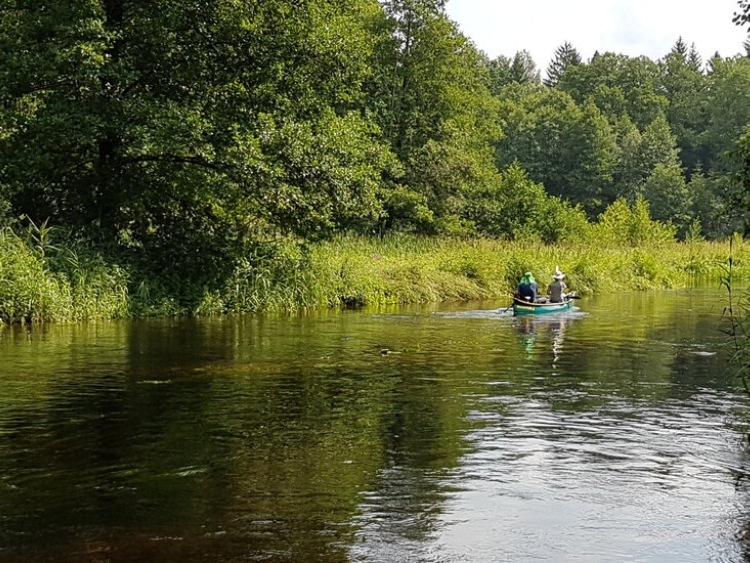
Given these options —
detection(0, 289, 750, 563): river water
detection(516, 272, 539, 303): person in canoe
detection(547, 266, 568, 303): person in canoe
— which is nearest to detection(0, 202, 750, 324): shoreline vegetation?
detection(0, 289, 750, 563): river water

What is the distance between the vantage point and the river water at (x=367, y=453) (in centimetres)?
737

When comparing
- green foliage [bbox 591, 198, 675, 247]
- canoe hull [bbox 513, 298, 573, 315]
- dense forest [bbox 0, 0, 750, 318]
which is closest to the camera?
dense forest [bbox 0, 0, 750, 318]

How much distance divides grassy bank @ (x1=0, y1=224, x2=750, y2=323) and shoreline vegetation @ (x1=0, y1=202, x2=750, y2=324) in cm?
3

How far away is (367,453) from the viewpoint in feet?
33.3

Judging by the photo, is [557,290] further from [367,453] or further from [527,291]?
[367,453]

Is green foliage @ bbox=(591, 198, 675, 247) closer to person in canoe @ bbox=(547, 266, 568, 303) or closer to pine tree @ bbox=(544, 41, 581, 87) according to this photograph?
person in canoe @ bbox=(547, 266, 568, 303)

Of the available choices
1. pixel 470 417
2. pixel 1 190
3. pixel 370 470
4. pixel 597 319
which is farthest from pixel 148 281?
pixel 370 470

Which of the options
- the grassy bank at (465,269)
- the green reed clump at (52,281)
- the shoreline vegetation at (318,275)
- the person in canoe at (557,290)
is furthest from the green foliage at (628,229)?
the green reed clump at (52,281)

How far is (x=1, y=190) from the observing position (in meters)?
25.2

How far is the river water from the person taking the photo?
737 centimetres

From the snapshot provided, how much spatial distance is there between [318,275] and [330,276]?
0.49 m

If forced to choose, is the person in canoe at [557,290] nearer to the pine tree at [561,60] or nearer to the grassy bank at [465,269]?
the grassy bank at [465,269]

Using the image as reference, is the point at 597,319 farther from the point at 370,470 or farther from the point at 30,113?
the point at 370,470

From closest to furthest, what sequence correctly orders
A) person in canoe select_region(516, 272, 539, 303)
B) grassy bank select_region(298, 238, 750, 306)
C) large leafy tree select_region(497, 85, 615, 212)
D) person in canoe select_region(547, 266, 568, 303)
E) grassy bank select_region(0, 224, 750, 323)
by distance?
1. grassy bank select_region(0, 224, 750, 323)
2. person in canoe select_region(516, 272, 539, 303)
3. person in canoe select_region(547, 266, 568, 303)
4. grassy bank select_region(298, 238, 750, 306)
5. large leafy tree select_region(497, 85, 615, 212)
